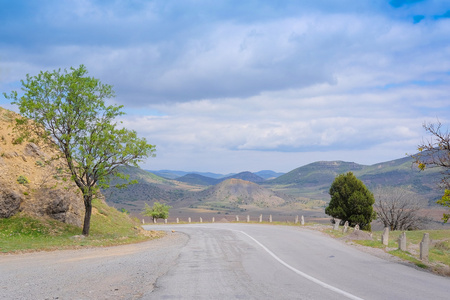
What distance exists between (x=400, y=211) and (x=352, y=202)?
14.8 metres

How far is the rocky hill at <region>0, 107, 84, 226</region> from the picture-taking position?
23.5 metres

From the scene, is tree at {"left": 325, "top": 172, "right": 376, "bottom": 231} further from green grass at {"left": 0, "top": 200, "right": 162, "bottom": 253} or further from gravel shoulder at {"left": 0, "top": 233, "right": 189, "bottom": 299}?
gravel shoulder at {"left": 0, "top": 233, "right": 189, "bottom": 299}

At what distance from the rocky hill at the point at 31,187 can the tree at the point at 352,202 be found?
122 ft

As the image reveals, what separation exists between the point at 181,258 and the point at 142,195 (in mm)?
177264

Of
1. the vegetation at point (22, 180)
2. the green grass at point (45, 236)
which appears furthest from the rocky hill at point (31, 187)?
the green grass at point (45, 236)

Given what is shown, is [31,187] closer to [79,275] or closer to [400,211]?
[79,275]

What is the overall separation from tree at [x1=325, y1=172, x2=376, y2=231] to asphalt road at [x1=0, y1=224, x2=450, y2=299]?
Result: 39.5 meters

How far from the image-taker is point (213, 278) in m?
10.4

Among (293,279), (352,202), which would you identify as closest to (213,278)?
(293,279)

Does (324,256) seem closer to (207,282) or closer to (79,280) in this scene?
(207,282)

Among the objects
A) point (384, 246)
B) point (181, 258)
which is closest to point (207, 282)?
point (181, 258)

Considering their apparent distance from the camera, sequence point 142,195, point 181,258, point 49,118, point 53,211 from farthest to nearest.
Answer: point 142,195, point 53,211, point 49,118, point 181,258

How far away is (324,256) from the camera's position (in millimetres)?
15891

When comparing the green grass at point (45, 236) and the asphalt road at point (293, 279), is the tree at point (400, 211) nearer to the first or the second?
the green grass at point (45, 236)
